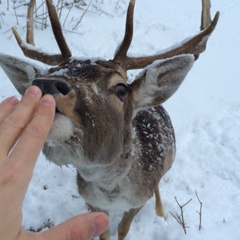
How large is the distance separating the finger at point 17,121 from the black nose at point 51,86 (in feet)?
1.51

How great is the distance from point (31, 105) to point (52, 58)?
2064 millimetres

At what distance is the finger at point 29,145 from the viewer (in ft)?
5.04

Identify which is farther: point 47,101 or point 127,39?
point 127,39

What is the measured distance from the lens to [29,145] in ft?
5.11

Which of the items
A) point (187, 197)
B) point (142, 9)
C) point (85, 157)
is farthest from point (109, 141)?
point (142, 9)

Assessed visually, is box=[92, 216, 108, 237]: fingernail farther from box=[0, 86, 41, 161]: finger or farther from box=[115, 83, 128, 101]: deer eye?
box=[115, 83, 128, 101]: deer eye

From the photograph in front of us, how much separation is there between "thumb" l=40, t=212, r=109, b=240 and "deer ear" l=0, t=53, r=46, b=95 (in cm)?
167

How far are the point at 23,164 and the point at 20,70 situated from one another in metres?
1.93

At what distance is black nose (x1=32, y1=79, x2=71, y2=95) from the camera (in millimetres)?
2141

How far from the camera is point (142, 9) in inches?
389

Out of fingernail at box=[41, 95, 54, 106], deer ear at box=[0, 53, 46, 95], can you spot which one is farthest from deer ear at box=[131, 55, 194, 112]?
fingernail at box=[41, 95, 54, 106]

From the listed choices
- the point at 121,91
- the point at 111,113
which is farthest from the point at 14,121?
the point at 121,91

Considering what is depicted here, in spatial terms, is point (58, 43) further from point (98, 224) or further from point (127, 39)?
point (98, 224)

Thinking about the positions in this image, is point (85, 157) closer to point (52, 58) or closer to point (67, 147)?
point (67, 147)
